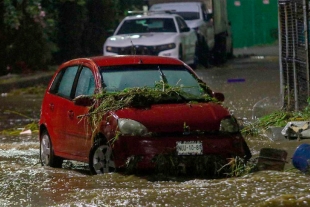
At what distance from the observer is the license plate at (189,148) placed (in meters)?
9.75

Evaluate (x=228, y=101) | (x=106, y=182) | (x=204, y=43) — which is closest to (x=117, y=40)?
(x=204, y=43)

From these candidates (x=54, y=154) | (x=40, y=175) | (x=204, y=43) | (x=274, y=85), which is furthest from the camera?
(x=204, y=43)

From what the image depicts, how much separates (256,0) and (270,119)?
100 feet

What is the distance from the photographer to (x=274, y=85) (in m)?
21.3

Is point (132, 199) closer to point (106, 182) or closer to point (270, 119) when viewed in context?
point (106, 182)

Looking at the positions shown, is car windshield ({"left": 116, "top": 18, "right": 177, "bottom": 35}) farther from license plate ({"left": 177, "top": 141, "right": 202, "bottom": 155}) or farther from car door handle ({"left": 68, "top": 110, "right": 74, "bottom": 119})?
license plate ({"left": 177, "top": 141, "right": 202, "bottom": 155})

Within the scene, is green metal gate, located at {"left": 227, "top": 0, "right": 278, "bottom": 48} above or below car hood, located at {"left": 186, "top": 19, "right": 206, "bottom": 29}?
below

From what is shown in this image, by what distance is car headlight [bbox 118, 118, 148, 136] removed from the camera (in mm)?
9648

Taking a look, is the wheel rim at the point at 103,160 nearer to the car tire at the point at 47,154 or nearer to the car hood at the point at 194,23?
the car tire at the point at 47,154

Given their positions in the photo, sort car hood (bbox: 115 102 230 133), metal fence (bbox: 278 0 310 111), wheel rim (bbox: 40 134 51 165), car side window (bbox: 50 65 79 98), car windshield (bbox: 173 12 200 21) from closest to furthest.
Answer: car hood (bbox: 115 102 230 133)
car side window (bbox: 50 65 79 98)
wheel rim (bbox: 40 134 51 165)
metal fence (bbox: 278 0 310 111)
car windshield (bbox: 173 12 200 21)

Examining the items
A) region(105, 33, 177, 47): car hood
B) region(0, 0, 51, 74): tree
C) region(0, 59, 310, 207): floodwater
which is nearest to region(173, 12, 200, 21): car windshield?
region(105, 33, 177, 47): car hood

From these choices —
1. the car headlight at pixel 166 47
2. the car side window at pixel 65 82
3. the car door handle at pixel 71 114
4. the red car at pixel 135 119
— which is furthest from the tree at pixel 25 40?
the car door handle at pixel 71 114

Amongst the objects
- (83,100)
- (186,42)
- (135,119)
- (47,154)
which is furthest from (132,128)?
(186,42)

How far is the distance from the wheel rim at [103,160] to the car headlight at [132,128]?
30cm
